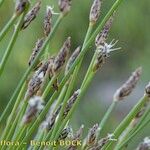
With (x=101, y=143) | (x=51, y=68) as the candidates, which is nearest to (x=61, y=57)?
(x=51, y=68)

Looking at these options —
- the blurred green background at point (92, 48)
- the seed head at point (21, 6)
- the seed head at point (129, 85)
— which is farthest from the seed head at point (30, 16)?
the blurred green background at point (92, 48)

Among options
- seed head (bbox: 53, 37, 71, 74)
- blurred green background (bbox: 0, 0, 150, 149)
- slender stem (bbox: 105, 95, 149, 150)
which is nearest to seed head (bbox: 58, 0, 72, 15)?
seed head (bbox: 53, 37, 71, 74)

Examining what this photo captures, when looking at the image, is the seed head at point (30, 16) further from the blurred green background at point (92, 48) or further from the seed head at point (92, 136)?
the blurred green background at point (92, 48)

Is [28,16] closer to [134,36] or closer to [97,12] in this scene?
[97,12]

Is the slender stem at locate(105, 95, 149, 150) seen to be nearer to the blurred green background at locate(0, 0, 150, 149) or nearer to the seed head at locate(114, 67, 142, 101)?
the seed head at locate(114, 67, 142, 101)

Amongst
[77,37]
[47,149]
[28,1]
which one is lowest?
[47,149]

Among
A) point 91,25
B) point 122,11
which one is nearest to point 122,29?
point 122,11

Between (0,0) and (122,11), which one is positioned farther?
(122,11)
